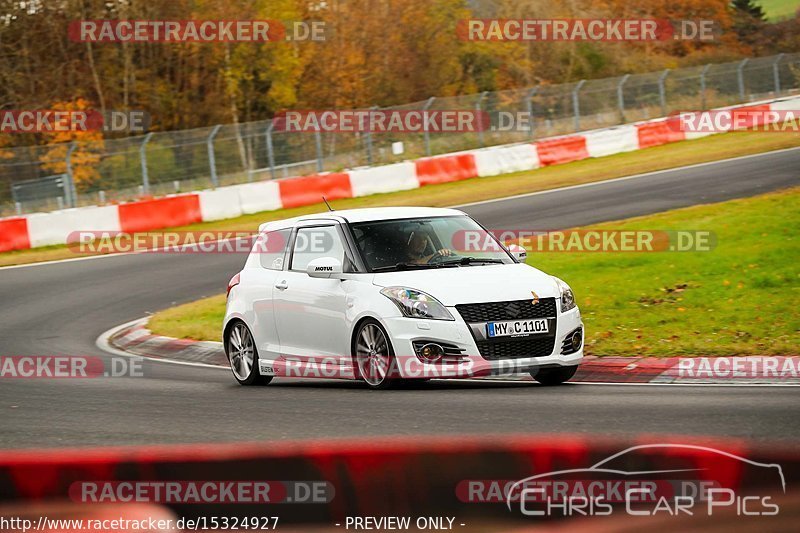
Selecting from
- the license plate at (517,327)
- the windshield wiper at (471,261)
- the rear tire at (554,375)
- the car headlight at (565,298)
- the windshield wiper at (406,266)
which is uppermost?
the windshield wiper at (406,266)

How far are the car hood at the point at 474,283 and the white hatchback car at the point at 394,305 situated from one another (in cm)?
1

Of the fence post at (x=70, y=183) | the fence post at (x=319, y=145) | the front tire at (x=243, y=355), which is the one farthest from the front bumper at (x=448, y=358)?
the fence post at (x=319, y=145)

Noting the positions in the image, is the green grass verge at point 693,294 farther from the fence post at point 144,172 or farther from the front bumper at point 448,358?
the fence post at point 144,172

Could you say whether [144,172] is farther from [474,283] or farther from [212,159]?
[474,283]

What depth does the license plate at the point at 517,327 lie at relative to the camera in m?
9.66

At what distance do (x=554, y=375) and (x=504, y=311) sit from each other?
3.33ft

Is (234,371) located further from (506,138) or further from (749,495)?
(506,138)

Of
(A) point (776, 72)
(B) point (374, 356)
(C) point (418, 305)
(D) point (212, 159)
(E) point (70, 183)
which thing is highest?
(A) point (776, 72)

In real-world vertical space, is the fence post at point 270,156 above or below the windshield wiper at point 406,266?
above

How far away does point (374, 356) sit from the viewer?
10.1 m

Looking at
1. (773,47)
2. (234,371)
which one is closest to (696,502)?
(234,371)

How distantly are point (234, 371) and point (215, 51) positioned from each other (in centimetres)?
3588

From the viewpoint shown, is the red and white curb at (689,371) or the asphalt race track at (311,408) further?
the red and white curb at (689,371)

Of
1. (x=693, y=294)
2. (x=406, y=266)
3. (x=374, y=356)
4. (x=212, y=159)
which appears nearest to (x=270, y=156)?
(x=212, y=159)
